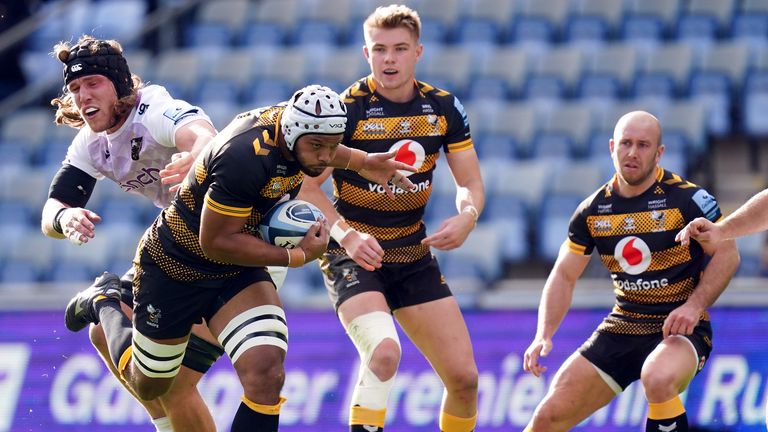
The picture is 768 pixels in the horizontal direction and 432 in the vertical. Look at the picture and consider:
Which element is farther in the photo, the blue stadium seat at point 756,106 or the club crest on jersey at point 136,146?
the blue stadium seat at point 756,106

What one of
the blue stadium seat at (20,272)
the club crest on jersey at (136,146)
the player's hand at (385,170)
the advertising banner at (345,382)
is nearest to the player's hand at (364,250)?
the player's hand at (385,170)

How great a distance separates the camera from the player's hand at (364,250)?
7.36 meters

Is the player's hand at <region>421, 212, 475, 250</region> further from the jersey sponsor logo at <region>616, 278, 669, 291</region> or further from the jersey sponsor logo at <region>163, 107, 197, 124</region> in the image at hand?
the jersey sponsor logo at <region>163, 107, 197, 124</region>

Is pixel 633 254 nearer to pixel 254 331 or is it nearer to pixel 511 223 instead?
pixel 254 331

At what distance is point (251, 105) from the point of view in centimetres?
1766

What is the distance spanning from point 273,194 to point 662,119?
31.3 feet

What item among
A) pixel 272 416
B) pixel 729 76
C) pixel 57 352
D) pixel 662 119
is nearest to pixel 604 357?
pixel 272 416

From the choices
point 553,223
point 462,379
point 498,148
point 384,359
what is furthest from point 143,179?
point 498,148

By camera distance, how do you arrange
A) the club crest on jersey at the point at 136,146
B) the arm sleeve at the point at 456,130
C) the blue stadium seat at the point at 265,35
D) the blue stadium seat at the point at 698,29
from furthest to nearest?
1. the blue stadium seat at the point at 265,35
2. the blue stadium seat at the point at 698,29
3. the arm sleeve at the point at 456,130
4. the club crest on jersey at the point at 136,146

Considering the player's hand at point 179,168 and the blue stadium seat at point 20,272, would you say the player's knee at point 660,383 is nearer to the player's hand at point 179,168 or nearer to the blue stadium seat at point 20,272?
the player's hand at point 179,168

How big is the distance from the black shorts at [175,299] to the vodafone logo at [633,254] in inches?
93.8

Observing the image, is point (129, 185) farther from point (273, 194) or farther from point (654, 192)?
point (654, 192)

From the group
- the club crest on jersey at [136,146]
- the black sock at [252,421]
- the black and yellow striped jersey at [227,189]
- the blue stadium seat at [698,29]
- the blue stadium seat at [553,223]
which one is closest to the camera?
the black and yellow striped jersey at [227,189]

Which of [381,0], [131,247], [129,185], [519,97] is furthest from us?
[381,0]
